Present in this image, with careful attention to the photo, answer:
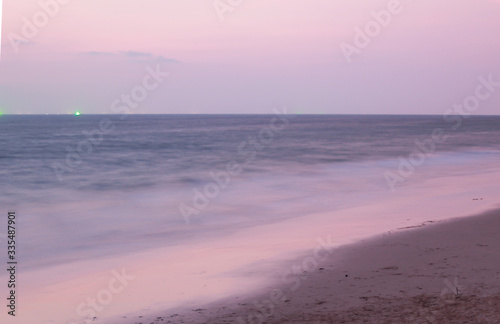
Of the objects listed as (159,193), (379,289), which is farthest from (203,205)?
(379,289)

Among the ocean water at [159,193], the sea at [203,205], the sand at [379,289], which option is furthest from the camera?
the ocean water at [159,193]

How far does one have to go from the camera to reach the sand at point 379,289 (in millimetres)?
6812

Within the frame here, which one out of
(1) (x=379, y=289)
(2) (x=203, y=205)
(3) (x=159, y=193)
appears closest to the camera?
(1) (x=379, y=289)

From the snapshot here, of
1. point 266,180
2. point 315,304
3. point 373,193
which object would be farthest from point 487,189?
point 315,304

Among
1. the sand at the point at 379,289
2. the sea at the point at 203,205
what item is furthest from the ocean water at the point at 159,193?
the sand at the point at 379,289

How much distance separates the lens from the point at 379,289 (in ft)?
26.0

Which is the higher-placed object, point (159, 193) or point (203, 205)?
point (159, 193)

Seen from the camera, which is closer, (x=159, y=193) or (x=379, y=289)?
(x=379, y=289)

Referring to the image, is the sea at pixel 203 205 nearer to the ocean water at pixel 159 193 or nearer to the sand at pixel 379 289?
the ocean water at pixel 159 193

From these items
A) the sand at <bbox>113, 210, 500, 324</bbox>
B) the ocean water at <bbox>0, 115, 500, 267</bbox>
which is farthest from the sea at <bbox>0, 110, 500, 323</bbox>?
the sand at <bbox>113, 210, 500, 324</bbox>

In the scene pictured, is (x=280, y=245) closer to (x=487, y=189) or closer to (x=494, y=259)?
(x=494, y=259)

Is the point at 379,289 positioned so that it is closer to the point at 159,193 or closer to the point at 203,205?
the point at 203,205

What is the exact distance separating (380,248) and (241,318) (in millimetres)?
4588

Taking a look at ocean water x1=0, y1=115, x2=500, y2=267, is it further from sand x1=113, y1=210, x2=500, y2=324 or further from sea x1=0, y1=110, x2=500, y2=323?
sand x1=113, y1=210, x2=500, y2=324
